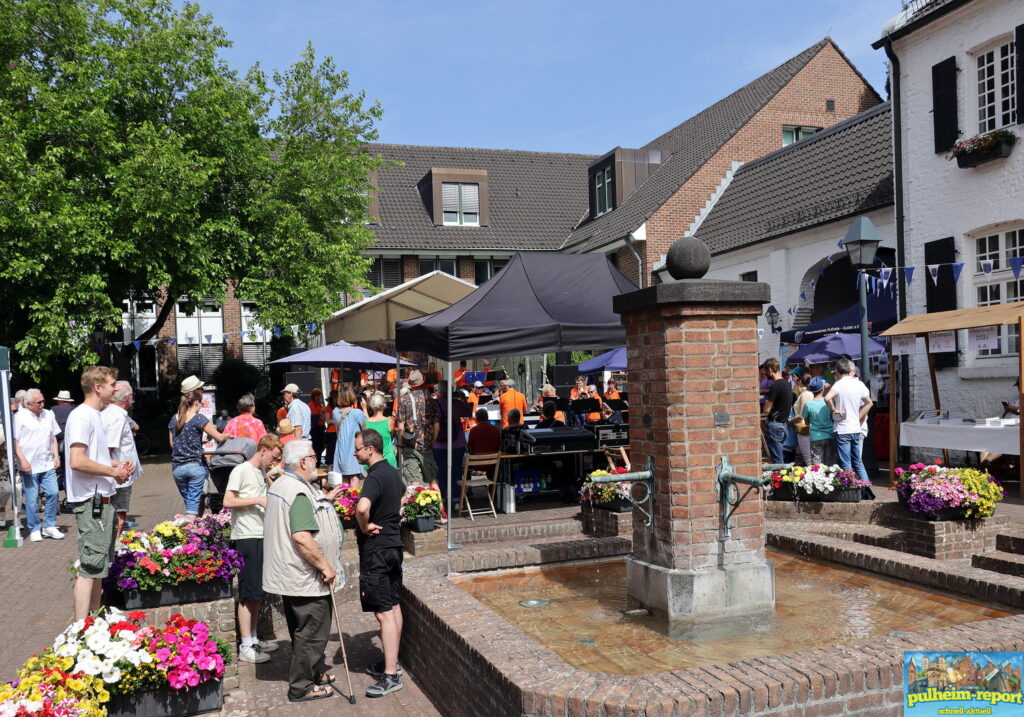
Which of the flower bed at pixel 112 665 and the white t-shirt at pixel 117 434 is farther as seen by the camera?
the white t-shirt at pixel 117 434

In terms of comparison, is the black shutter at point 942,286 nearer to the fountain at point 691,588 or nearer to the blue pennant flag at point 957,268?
the blue pennant flag at point 957,268

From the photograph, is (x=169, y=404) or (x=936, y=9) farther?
(x=169, y=404)

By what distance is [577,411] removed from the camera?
43.9 feet

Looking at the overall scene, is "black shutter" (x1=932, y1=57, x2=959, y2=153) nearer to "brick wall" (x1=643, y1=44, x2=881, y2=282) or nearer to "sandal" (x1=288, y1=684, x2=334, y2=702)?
"brick wall" (x1=643, y1=44, x2=881, y2=282)

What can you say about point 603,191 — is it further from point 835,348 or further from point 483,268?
point 835,348

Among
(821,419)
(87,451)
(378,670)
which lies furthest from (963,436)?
(87,451)

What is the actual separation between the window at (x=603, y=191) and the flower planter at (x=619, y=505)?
2290 centimetres

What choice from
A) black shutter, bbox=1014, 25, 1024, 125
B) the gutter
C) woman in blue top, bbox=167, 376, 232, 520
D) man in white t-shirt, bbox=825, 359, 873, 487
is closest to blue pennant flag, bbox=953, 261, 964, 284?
the gutter

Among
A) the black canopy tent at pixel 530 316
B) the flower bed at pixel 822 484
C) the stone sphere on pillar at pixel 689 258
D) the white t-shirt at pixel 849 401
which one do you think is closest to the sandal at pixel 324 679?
the stone sphere on pillar at pixel 689 258

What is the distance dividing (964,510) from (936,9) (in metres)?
10.6

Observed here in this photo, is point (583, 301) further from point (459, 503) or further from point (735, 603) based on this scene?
point (735, 603)

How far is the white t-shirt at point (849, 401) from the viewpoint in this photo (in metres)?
10.7

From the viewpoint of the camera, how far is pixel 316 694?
5.22m

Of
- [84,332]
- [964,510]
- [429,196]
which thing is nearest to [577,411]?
[964,510]
